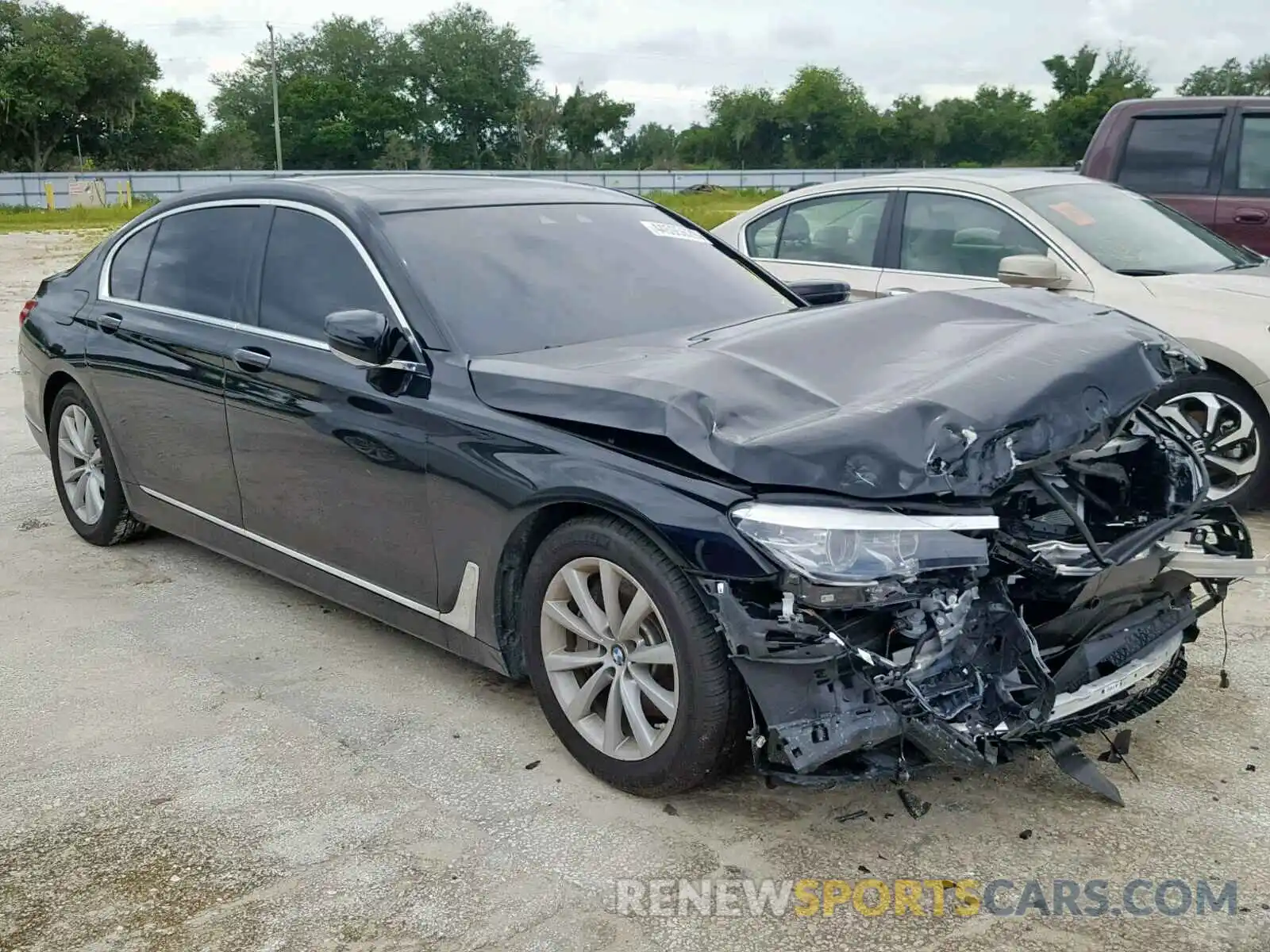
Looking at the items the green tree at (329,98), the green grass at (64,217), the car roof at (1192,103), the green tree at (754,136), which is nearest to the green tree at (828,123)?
the green tree at (754,136)

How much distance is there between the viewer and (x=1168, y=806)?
10.5ft

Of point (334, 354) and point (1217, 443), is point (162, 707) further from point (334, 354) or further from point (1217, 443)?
point (1217, 443)

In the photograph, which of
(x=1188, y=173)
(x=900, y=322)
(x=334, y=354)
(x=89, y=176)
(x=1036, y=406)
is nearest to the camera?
(x=1036, y=406)

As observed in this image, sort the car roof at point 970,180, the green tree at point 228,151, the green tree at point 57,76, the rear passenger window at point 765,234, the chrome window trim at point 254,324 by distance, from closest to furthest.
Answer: the chrome window trim at point 254,324 < the car roof at point 970,180 < the rear passenger window at point 765,234 < the green tree at point 57,76 < the green tree at point 228,151

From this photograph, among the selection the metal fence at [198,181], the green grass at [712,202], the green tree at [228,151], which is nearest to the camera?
the green grass at [712,202]

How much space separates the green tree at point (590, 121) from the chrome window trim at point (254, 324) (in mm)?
82827

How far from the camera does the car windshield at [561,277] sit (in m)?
3.89

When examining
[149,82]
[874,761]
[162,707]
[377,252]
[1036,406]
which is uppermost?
[149,82]

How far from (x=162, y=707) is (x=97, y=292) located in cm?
228

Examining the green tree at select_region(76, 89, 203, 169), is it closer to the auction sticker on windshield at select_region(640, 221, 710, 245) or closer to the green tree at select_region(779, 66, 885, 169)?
the green tree at select_region(779, 66, 885, 169)

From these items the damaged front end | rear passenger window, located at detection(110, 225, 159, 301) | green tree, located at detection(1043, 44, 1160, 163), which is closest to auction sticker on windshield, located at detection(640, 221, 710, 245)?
the damaged front end

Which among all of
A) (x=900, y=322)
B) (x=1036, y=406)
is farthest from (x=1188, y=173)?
(x=1036, y=406)

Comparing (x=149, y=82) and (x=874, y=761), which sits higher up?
(x=149, y=82)

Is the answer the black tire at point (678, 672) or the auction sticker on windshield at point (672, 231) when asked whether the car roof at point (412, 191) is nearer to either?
the auction sticker on windshield at point (672, 231)
